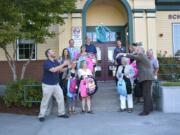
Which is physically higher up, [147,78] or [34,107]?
[147,78]

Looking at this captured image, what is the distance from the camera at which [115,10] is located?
66.2 ft

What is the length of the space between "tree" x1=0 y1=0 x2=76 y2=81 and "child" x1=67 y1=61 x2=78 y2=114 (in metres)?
2.20

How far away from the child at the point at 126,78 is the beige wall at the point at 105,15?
772 centimetres

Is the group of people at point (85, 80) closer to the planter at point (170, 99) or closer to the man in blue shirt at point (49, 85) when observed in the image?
the man in blue shirt at point (49, 85)

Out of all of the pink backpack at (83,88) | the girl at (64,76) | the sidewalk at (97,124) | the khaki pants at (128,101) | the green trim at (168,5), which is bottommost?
the sidewalk at (97,124)

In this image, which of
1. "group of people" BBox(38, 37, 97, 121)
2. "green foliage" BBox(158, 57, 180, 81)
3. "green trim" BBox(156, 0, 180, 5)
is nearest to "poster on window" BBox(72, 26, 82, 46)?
"green foliage" BBox(158, 57, 180, 81)

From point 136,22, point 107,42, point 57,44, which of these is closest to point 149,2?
point 136,22

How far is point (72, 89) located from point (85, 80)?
48 centimetres

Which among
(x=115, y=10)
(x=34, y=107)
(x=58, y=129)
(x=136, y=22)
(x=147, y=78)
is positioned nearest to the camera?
(x=58, y=129)

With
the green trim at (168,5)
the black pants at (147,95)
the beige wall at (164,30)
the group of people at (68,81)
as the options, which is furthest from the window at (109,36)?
the black pants at (147,95)

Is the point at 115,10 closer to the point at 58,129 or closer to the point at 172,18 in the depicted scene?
the point at 172,18

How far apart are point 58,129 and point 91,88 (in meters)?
2.23

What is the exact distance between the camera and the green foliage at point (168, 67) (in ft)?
59.2

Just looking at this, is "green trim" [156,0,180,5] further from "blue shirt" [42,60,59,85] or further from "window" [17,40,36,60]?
"blue shirt" [42,60,59,85]
